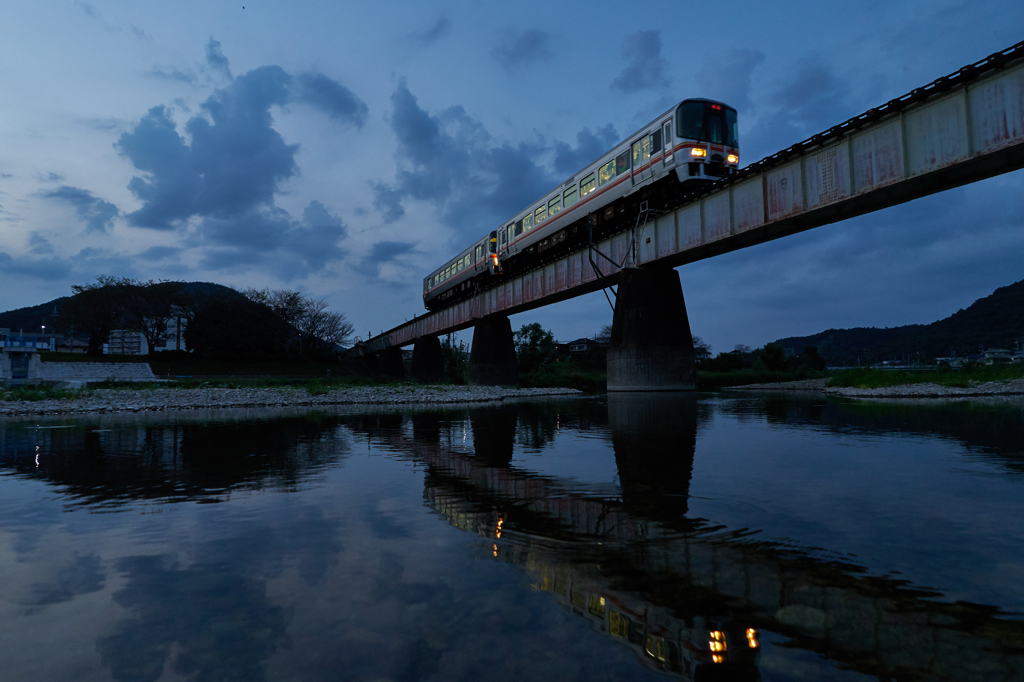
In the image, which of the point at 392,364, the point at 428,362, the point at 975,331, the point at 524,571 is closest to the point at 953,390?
the point at 524,571

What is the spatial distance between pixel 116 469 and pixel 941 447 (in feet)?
38.7

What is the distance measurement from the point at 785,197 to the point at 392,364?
72.2m

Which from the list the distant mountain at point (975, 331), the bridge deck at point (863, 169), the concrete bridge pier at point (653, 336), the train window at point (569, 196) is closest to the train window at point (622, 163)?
the bridge deck at point (863, 169)

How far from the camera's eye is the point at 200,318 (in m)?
90.9

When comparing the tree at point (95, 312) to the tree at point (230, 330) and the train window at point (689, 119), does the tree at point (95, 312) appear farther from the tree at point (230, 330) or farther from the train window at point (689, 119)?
the train window at point (689, 119)

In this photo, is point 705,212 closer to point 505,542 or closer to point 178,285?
point 505,542

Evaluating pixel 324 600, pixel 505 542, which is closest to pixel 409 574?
pixel 324 600

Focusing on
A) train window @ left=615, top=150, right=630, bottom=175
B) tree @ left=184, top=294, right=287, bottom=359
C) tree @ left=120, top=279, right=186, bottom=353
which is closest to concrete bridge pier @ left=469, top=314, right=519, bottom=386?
train window @ left=615, top=150, right=630, bottom=175

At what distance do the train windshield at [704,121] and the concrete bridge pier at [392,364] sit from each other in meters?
67.3

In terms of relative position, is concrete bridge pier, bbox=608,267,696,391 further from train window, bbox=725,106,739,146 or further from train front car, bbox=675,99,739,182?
train window, bbox=725,106,739,146

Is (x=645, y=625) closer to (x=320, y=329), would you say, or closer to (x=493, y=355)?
(x=493, y=355)

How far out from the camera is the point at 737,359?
79125 mm

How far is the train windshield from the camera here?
72.0 feet

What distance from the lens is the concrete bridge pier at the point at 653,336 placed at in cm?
2812
